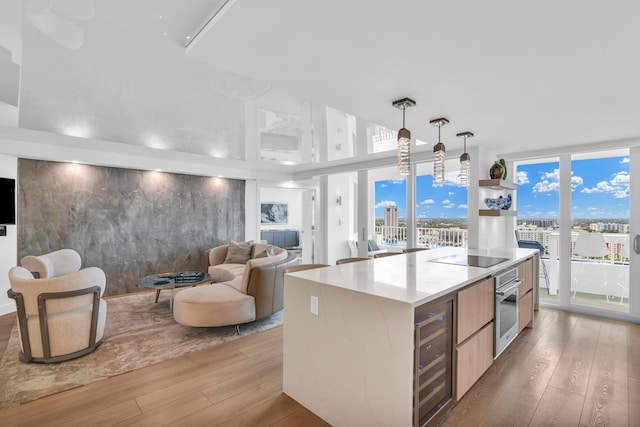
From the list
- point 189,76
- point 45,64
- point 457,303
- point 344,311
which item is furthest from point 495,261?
point 45,64

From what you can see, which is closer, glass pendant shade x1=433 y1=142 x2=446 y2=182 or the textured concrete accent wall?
glass pendant shade x1=433 y1=142 x2=446 y2=182

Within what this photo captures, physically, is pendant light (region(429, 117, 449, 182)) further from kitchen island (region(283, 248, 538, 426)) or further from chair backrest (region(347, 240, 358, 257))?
chair backrest (region(347, 240, 358, 257))

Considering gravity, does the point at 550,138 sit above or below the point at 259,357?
above

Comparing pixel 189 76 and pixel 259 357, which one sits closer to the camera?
pixel 259 357

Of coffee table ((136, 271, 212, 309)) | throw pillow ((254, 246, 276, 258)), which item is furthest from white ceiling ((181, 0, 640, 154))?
coffee table ((136, 271, 212, 309))

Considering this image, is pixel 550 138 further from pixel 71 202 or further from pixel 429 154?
pixel 71 202

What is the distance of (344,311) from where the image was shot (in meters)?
1.97

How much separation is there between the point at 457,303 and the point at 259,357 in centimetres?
195

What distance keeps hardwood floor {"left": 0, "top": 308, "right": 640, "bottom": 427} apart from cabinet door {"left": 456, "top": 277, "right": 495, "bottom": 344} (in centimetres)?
53

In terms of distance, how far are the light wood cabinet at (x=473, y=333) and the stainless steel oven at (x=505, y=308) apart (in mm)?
102

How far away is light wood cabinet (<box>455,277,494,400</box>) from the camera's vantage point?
2.15m

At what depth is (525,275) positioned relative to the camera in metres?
3.64

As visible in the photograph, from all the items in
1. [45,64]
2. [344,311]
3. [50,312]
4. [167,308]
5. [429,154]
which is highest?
[45,64]

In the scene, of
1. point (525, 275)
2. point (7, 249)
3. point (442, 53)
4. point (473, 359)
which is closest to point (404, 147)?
point (442, 53)
